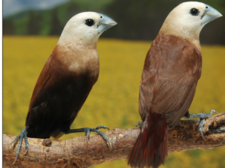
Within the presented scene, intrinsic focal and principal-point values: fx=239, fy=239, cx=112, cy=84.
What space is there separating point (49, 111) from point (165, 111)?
0.52 metres

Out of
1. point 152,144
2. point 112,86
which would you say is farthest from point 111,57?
point 152,144

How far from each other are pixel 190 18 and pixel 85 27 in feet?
1.54

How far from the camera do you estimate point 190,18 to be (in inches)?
41.5

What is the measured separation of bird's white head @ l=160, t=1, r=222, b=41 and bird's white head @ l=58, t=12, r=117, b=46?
0.30m

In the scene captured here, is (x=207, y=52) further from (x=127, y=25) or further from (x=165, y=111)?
(x=165, y=111)

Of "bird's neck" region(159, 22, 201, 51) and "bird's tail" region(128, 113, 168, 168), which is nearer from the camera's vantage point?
"bird's tail" region(128, 113, 168, 168)

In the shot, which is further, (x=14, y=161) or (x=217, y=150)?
(x=217, y=150)

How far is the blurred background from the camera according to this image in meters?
1.51

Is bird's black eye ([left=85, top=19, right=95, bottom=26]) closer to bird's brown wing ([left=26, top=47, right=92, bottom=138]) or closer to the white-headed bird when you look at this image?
the white-headed bird

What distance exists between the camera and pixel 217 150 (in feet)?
5.38

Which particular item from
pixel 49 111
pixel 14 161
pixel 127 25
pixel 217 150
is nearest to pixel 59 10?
pixel 127 25

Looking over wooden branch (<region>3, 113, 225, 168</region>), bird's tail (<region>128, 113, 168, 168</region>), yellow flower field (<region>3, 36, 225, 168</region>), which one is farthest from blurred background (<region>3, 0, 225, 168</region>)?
bird's tail (<region>128, 113, 168, 168</region>)

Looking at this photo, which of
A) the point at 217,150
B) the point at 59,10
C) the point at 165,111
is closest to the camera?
the point at 165,111

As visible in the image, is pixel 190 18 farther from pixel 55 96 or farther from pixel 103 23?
pixel 55 96
